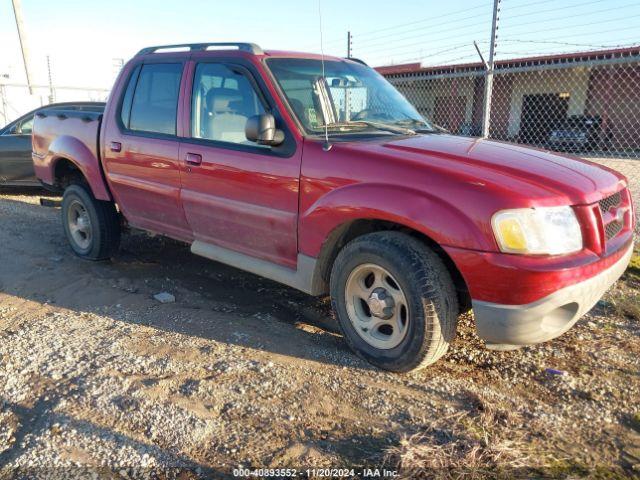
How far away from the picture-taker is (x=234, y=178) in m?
3.93

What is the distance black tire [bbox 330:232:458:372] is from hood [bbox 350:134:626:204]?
0.50m

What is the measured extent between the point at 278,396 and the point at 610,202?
2.28 meters

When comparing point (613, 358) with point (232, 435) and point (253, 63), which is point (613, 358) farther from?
point (253, 63)

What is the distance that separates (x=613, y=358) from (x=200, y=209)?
10.3ft

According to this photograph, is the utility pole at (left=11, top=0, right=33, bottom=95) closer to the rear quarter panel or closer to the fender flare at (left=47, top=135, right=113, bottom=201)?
the rear quarter panel

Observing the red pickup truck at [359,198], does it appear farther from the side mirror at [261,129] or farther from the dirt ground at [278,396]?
the dirt ground at [278,396]

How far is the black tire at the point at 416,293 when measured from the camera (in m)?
3.04

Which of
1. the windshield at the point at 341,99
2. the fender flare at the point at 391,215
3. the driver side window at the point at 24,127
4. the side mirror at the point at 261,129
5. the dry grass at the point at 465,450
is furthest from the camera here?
the driver side window at the point at 24,127

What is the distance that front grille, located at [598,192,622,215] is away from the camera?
316 cm

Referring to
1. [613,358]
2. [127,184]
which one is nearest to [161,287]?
[127,184]

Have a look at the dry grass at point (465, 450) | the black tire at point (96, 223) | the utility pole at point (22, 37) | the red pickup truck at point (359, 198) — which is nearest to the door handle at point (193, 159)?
the red pickup truck at point (359, 198)

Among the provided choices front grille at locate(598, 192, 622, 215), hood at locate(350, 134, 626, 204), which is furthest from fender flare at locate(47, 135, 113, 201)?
front grille at locate(598, 192, 622, 215)

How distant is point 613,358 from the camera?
3.56 meters

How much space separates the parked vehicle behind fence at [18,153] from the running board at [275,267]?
5.78 metres
